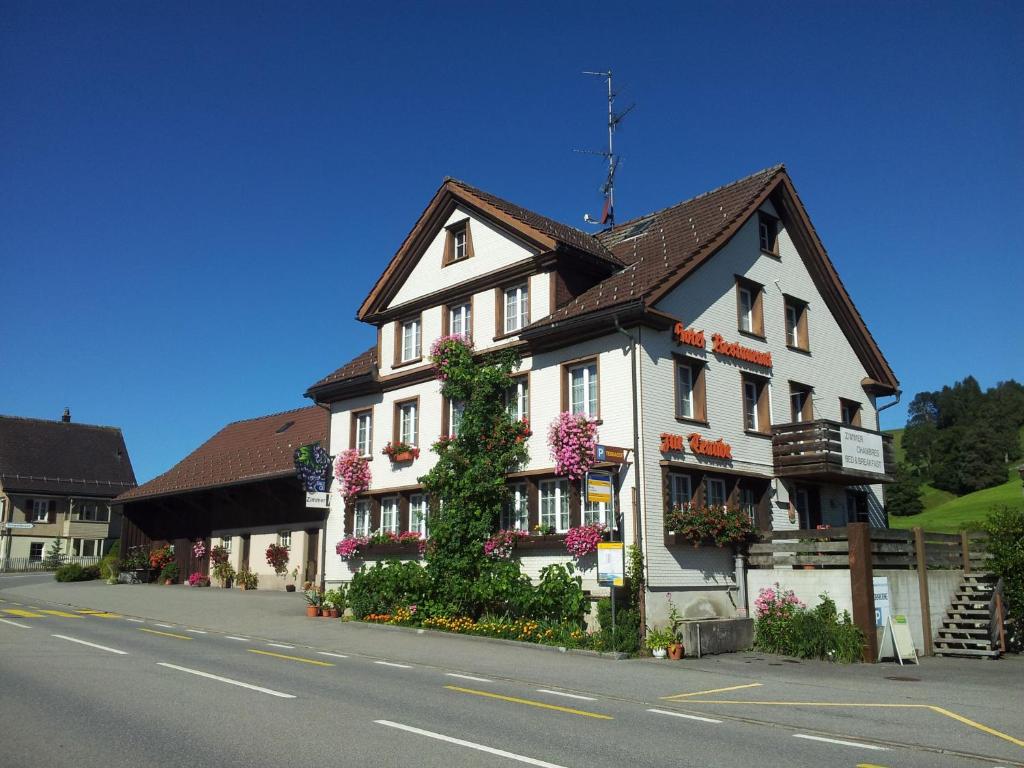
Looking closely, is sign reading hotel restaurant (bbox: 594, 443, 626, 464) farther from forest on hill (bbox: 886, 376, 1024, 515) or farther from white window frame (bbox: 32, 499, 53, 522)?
forest on hill (bbox: 886, 376, 1024, 515)

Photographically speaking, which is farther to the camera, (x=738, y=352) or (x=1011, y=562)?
(x=738, y=352)

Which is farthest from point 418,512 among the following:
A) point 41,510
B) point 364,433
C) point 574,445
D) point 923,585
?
point 41,510

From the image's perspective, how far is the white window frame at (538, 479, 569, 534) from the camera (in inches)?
872

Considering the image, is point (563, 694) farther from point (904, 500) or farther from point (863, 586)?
point (904, 500)

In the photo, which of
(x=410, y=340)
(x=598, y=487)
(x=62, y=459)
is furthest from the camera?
(x=62, y=459)

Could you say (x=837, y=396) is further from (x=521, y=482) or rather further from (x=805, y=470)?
(x=521, y=482)

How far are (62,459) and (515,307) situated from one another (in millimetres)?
52601

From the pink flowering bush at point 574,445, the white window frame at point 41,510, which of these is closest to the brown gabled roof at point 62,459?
the white window frame at point 41,510

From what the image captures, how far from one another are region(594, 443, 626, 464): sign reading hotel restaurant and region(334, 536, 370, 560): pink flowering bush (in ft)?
33.0

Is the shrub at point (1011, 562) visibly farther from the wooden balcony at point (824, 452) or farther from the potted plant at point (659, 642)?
the potted plant at point (659, 642)

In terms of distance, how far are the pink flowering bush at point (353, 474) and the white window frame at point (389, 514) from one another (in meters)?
0.82

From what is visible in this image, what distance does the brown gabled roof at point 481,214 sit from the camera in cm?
2419

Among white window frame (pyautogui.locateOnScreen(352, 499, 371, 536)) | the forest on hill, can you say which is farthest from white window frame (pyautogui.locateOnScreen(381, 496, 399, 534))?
the forest on hill

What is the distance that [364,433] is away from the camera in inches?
1143
